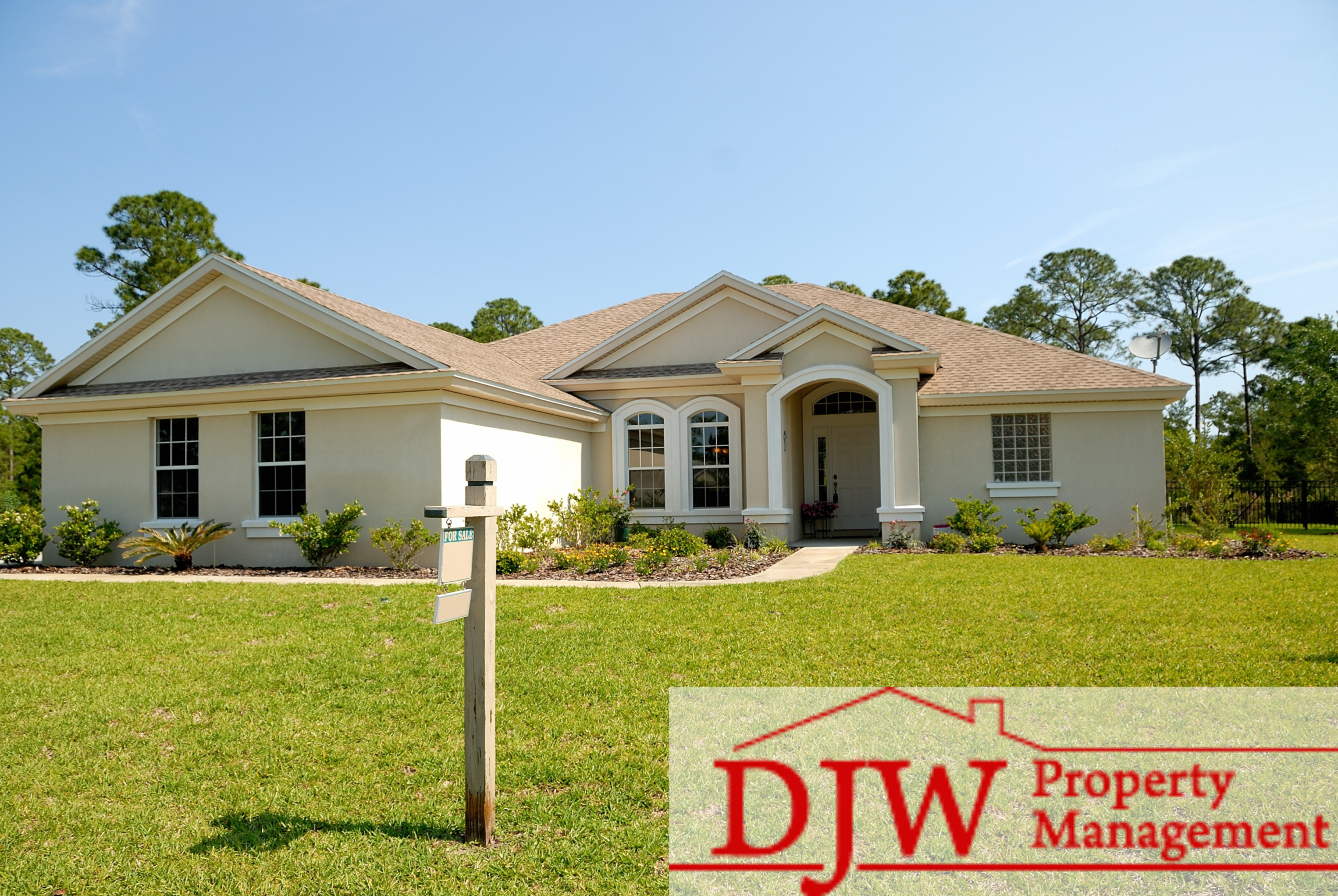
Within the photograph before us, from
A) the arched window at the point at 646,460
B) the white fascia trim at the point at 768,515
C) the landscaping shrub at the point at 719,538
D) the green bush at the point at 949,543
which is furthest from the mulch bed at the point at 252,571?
the green bush at the point at 949,543

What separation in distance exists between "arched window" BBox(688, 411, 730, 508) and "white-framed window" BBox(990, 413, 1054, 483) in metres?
5.57

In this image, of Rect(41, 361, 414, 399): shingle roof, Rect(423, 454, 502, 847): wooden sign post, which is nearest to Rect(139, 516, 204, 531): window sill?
Rect(41, 361, 414, 399): shingle roof

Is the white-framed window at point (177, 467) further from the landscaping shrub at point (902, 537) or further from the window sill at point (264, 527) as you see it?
the landscaping shrub at point (902, 537)

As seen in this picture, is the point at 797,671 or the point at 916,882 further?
the point at 797,671

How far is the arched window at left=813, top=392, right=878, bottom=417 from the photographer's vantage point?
64.1 ft

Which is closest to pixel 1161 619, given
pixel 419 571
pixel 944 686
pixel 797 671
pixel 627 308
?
pixel 944 686

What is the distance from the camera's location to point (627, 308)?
24328 millimetres

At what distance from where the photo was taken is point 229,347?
49.1 feet

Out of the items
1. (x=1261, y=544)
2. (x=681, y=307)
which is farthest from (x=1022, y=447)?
(x=681, y=307)

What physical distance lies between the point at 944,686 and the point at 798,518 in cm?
1195

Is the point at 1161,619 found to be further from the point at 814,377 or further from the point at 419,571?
the point at 419,571

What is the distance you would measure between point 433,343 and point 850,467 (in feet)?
33.4

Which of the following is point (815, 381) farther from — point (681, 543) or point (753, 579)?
point (753, 579)

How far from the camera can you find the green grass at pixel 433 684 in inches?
154
